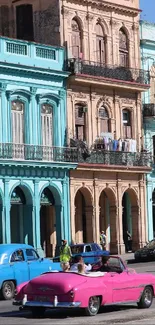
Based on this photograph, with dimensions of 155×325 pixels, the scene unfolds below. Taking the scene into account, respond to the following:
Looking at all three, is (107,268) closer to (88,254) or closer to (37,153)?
(88,254)

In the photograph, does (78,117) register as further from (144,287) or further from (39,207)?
(144,287)

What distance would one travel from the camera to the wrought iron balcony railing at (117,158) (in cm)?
4534

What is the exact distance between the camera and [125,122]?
49.3 meters

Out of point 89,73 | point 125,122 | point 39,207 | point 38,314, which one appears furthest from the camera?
point 125,122

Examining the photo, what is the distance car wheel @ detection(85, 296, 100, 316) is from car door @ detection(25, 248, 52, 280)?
6.51 meters

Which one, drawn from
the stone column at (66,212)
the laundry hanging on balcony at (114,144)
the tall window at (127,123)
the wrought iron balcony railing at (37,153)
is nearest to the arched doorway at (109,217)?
the laundry hanging on balcony at (114,144)

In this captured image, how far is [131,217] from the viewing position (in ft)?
163

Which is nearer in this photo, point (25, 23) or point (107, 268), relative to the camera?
point (107, 268)

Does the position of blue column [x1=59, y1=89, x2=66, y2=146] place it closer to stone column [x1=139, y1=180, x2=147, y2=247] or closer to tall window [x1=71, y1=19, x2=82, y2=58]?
tall window [x1=71, y1=19, x2=82, y2=58]

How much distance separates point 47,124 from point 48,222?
4.82 metres

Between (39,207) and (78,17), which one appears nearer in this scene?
(39,207)

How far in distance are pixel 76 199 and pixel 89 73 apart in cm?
622

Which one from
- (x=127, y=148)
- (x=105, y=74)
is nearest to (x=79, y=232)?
(x=127, y=148)

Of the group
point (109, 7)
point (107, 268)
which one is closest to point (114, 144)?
point (109, 7)
